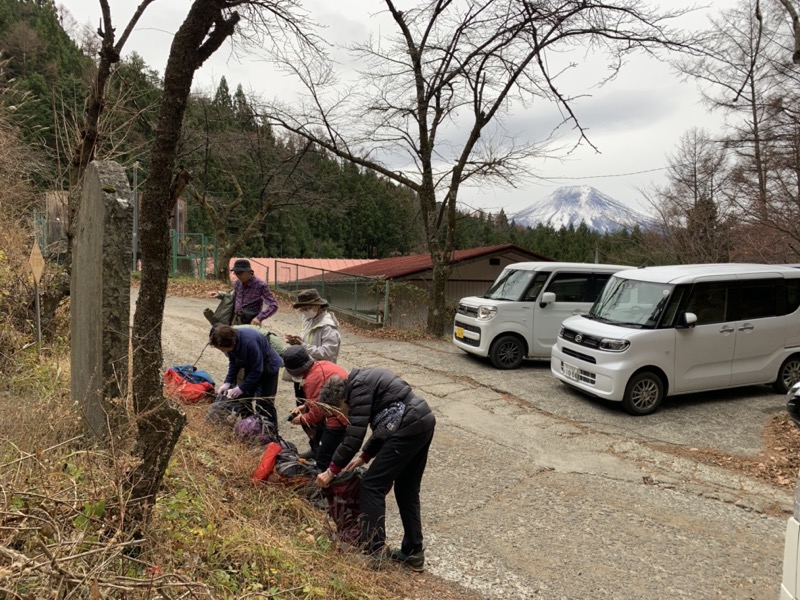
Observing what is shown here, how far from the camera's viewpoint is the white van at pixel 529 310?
10570 millimetres

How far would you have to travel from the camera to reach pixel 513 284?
36.2 feet

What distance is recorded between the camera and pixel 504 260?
22844 mm

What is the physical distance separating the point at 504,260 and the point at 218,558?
68.8 feet

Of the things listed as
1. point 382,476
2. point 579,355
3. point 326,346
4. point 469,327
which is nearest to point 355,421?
point 382,476

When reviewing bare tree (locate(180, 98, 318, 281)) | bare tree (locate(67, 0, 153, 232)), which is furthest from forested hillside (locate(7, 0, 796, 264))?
bare tree (locate(67, 0, 153, 232))

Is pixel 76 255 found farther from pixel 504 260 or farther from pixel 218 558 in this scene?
pixel 504 260

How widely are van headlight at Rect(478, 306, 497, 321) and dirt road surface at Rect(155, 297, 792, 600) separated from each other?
154 centimetres

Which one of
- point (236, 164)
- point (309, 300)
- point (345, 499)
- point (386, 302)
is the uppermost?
point (236, 164)

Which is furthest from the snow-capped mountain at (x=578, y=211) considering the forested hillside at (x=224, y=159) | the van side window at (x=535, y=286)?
the van side window at (x=535, y=286)

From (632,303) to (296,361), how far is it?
245 inches

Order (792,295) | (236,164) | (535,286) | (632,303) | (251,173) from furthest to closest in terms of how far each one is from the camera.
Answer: (251,173), (236,164), (535,286), (792,295), (632,303)

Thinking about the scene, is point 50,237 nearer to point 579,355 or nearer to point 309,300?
point 309,300

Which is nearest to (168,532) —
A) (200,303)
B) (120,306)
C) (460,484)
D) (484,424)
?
(120,306)

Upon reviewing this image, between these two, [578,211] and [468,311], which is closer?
[468,311]
